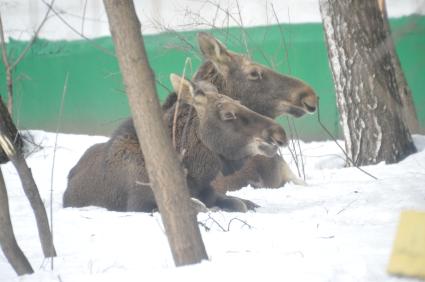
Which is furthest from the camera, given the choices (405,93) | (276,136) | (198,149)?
(405,93)

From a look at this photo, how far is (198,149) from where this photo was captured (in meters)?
6.53

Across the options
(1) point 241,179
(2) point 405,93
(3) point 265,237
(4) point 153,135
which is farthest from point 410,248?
(2) point 405,93

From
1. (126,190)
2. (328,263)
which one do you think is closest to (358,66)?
(126,190)

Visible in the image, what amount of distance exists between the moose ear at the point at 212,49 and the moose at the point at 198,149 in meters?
0.51

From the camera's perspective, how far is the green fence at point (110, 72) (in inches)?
427

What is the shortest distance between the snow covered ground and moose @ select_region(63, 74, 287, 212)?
26cm

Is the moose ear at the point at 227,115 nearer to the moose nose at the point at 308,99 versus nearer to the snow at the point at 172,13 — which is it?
the moose nose at the point at 308,99

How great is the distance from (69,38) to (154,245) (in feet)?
24.5

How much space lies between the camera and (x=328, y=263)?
3.54 meters

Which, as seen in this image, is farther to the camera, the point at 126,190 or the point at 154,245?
the point at 126,190

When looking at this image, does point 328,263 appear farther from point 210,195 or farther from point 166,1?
point 166,1

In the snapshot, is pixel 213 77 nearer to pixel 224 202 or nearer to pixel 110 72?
pixel 224 202

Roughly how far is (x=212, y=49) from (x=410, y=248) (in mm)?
4486

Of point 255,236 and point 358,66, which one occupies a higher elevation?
point 358,66
